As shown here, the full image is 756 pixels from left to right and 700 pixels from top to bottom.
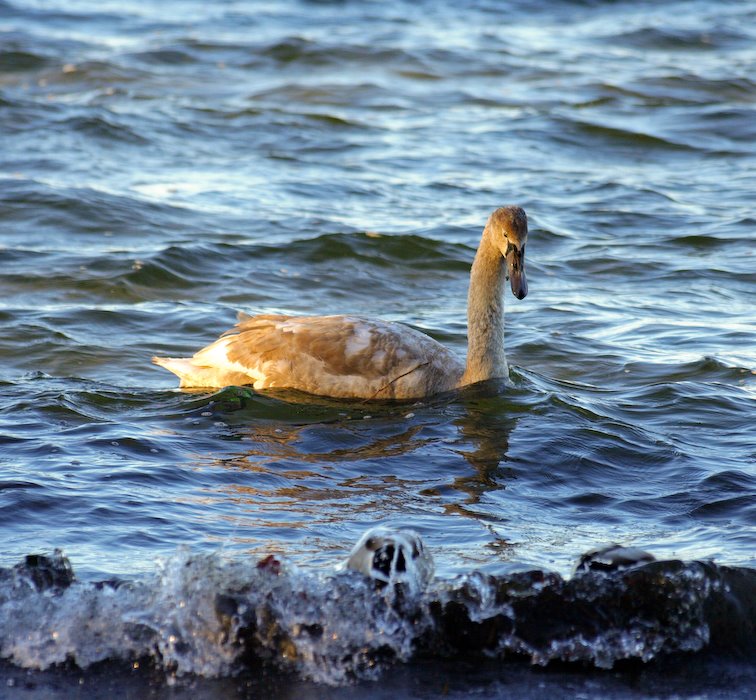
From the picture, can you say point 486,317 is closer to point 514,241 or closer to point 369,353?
point 514,241

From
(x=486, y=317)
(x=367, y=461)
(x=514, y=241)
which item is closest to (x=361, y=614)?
(x=367, y=461)

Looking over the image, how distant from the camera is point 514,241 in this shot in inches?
352

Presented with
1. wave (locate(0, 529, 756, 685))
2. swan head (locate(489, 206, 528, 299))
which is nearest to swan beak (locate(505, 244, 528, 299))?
swan head (locate(489, 206, 528, 299))

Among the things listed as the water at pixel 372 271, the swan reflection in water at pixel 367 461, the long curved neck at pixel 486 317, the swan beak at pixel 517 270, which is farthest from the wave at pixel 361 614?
the long curved neck at pixel 486 317

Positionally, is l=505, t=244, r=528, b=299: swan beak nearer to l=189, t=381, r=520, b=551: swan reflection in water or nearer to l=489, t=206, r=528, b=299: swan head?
l=489, t=206, r=528, b=299: swan head

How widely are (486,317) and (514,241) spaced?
672mm

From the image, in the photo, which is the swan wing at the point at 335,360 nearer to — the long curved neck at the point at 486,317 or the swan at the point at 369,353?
the swan at the point at 369,353

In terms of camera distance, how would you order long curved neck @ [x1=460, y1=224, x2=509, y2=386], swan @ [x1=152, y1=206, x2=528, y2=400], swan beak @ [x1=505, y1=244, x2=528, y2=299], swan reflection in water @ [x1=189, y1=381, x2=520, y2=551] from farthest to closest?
long curved neck @ [x1=460, y1=224, x2=509, y2=386] < swan @ [x1=152, y1=206, x2=528, y2=400] < swan beak @ [x1=505, y1=244, x2=528, y2=299] < swan reflection in water @ [x1=189, y1=381, x2=520, y2=551]

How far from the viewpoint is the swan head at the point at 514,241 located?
29.1 feet

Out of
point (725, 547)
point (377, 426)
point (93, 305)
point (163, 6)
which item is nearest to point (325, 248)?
point (93, 305)

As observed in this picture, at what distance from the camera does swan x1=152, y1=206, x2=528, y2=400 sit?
9117 mm

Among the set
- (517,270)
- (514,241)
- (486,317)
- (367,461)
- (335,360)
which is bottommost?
(367,461)

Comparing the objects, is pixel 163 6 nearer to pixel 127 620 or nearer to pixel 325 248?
pixel 325 248

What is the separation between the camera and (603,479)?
764 cm
